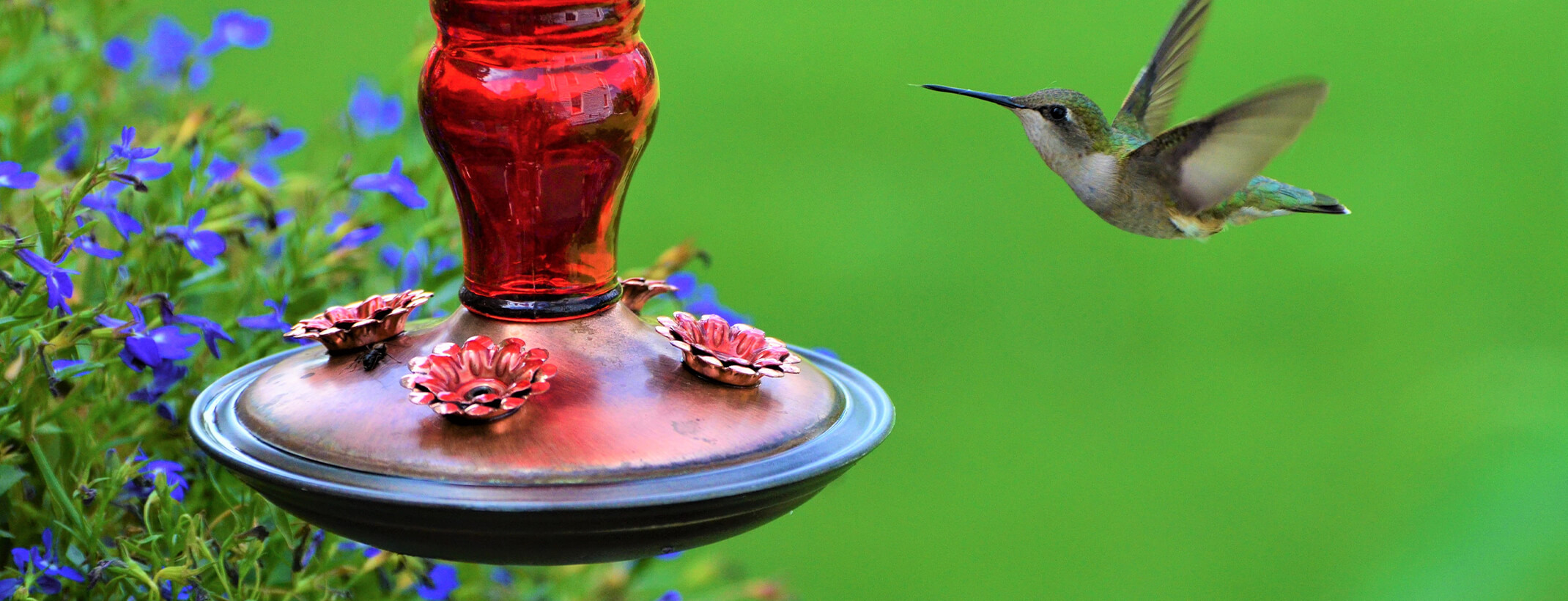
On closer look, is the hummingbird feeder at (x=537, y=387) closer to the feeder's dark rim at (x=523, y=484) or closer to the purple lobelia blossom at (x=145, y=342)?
the feeder's dark rim at (x=523, y=484)

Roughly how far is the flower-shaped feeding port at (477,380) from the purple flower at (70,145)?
38.1 inches

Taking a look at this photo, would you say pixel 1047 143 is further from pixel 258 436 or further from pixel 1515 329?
pixel 1515 329

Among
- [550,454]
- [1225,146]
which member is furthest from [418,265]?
[1225,146]

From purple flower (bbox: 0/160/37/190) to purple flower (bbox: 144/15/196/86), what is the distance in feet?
2.69

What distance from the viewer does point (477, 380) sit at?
121cm

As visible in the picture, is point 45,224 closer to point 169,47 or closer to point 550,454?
point 550,454

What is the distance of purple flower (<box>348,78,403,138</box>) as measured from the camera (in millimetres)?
2266

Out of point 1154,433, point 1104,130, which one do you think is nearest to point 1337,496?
point 1154,433

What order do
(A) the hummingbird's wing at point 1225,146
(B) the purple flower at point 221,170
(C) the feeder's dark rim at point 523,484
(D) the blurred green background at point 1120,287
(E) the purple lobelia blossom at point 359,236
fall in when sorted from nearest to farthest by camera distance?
(C) the feeder's dark rim at point 523,484, (A) the hummingbird's wing at point 1225,146, (B) the purple flower at point 221,170, (E) the purple lobelia blossom at point 359,236, (D) the blurred green background at point 1120,287

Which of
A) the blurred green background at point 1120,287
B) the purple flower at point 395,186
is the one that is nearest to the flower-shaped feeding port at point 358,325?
the purple flower at point 395,186

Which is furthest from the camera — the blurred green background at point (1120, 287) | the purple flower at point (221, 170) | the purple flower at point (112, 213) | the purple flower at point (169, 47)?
the blurred green background at point (1120, 287)

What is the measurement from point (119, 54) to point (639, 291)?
1028 mm

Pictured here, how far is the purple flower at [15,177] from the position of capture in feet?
4.71

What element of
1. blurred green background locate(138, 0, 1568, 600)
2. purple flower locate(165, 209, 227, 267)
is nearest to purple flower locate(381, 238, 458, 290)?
purple flower locate(165, 209, 227, 267)
